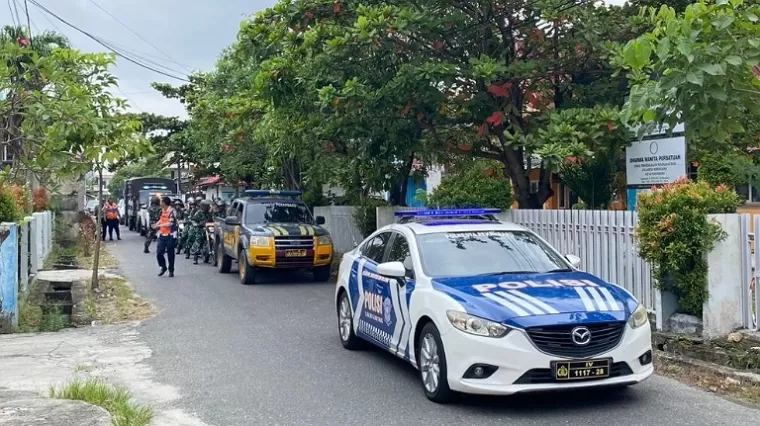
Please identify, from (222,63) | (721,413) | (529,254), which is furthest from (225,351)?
(222,63)

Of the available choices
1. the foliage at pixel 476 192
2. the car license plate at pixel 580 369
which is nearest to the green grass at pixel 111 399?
the car license plate at pixel 580 369

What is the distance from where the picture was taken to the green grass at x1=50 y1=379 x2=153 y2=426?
6.33m

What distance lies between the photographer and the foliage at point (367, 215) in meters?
19.8

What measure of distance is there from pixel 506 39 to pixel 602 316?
802 centimetres

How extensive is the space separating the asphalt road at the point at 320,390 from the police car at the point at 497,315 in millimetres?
291

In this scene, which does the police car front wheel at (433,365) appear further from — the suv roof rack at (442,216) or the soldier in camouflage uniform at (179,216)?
the soldier in camouflage uniform at (179,216)

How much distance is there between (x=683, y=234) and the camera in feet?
27.8

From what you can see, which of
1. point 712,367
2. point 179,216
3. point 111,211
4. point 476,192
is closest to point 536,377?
point 712,367

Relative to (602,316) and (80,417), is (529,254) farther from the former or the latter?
(80,417)

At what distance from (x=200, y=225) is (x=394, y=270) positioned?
1636cm

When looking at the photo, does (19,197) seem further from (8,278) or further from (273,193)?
(273,193)

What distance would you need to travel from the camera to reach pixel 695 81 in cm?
629

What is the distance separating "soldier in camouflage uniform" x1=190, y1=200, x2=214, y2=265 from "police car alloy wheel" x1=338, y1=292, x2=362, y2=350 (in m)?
13.3

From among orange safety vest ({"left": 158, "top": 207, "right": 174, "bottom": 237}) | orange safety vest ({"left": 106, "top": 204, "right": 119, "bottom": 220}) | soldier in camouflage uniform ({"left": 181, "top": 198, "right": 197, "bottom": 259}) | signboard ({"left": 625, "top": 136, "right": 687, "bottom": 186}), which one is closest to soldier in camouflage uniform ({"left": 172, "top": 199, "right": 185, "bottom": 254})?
soldier in camouflage uniform ({"left": 181, "top": 198, "right": 197, "bottom": 259})
